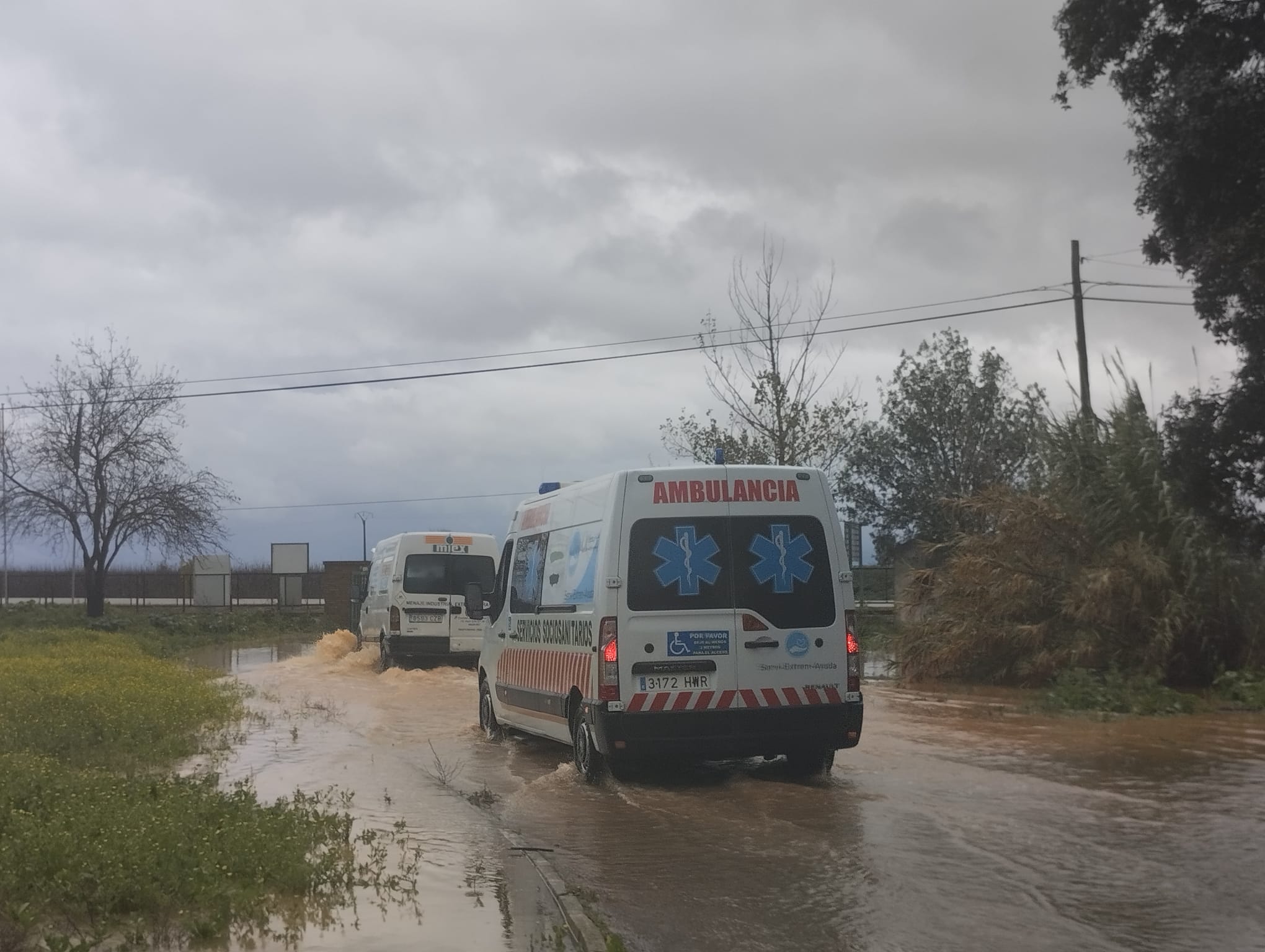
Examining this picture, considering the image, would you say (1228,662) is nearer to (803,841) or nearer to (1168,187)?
→ (1168,187)

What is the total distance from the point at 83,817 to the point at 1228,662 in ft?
50.5

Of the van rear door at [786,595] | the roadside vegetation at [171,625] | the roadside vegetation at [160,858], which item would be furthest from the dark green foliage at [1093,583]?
the roadside vegetation at [171,625]

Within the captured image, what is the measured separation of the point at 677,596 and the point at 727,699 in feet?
2.76

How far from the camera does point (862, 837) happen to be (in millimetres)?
8250

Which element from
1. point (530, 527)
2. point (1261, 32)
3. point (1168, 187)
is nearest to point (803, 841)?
point (530, 527)

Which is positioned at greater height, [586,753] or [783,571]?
[783,571]

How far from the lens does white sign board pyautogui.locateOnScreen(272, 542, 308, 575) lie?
2418 inches

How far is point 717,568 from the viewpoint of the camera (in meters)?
10.0

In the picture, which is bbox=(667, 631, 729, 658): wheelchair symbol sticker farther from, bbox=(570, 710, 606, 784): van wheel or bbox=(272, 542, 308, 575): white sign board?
bbox=(272, 542, 308, 575): white sign board

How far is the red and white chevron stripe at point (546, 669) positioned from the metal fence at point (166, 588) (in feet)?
141

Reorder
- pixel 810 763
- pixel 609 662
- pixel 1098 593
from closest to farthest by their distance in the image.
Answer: pixel 609 662 < pixel 810 763 < pixel 1098 593

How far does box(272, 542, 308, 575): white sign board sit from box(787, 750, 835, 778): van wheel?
174 ft

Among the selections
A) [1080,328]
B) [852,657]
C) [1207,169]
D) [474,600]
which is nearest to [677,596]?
[852,657]

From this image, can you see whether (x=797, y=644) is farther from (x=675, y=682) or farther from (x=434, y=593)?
(x=434, y=593)
